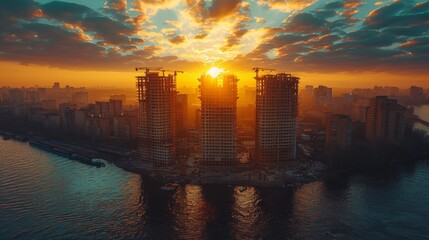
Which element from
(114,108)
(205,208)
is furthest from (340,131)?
(114,108)

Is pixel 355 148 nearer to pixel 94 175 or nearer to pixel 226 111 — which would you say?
pixel 226 111

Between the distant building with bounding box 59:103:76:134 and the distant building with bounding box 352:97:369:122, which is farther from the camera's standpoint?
the distant building with bounding box 352:97:369:122

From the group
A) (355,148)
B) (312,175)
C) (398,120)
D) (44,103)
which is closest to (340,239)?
(312,175)

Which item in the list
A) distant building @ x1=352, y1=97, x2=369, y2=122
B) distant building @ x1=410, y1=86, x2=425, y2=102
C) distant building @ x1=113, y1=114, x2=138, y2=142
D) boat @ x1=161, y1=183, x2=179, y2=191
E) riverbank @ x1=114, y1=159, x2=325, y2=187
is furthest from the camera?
distant building @ x1=410, y1=86, x2=425, y2=102

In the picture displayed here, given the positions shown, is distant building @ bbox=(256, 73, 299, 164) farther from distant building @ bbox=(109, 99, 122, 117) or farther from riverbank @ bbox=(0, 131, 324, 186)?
distant building @ bbox=(109, 99, 122, 117)

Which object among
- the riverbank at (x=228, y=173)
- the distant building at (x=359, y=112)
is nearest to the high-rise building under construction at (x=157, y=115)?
the riverbank at (x=228, y=173)

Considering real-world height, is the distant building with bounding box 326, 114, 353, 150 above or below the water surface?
above

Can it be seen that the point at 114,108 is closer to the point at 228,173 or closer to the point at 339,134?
the point at 228,173

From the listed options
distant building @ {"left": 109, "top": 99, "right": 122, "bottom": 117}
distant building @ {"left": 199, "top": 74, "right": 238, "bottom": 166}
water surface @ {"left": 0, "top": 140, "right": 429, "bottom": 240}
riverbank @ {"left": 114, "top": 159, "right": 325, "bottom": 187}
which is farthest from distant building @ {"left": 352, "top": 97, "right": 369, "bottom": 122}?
distant building @ {"left": 109, "top": 99, "right": 122, "bottom": 117}
